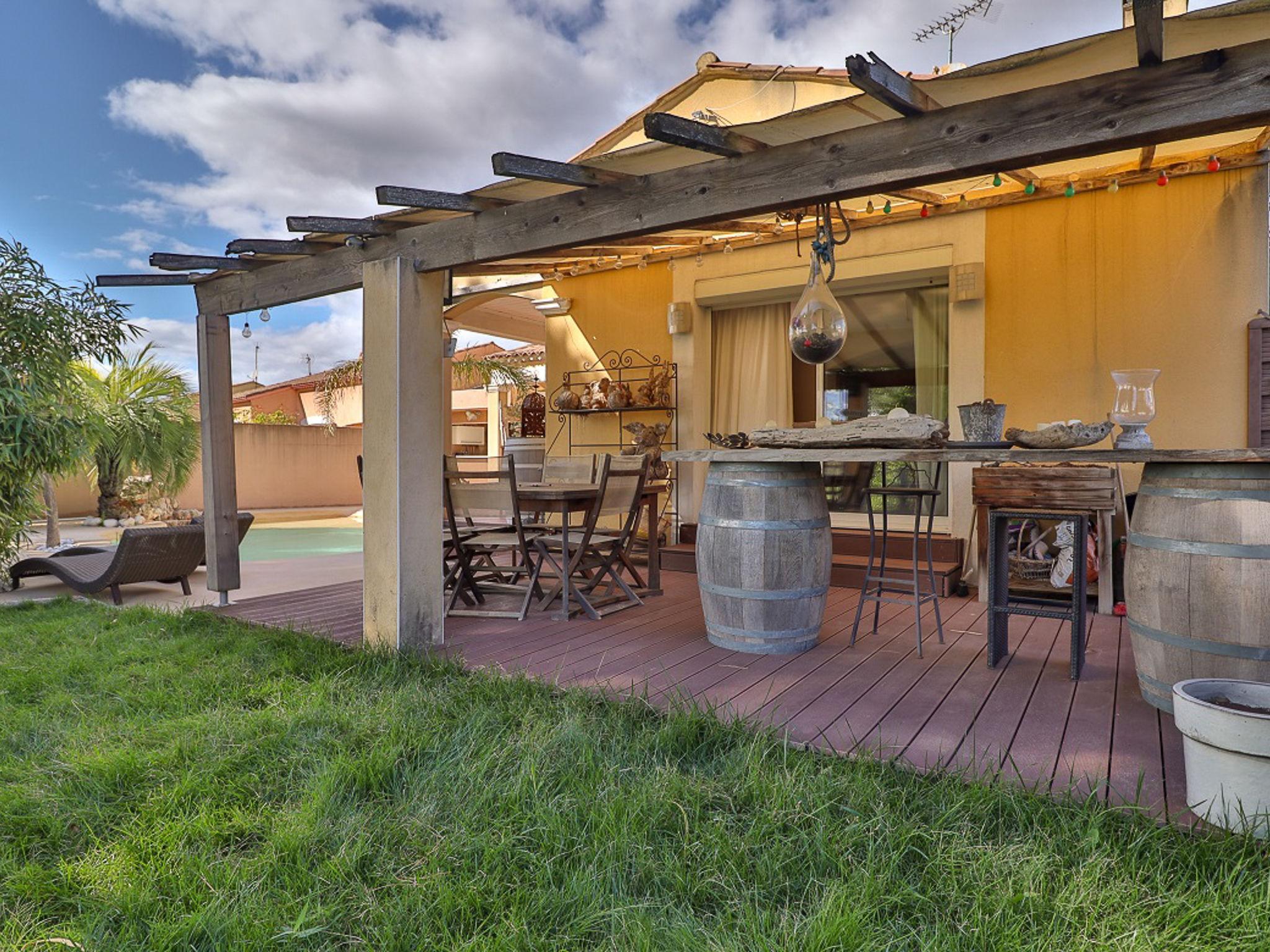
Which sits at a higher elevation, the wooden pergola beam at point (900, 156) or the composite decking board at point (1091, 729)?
the wooden pergola beam at point (900, 156)

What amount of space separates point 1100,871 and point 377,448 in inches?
115

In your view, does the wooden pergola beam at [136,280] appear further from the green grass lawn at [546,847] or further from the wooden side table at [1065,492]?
the wooden side table at [1065,492]

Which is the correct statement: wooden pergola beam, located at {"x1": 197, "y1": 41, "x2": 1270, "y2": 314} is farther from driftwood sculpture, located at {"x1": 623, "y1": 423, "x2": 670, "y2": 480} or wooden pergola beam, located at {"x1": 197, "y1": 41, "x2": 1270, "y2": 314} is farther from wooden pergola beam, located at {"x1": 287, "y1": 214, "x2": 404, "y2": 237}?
driftwood sculpture, located at {"x1": 623, "y1": 423, "x2": 670, "y2": 480}

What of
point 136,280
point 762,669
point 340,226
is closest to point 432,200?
point 340,226

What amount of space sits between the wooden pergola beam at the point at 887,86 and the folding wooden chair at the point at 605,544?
2200mm

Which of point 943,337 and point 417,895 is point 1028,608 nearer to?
point 417,895

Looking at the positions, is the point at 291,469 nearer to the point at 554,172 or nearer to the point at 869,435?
the point at 554,172

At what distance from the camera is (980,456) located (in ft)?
8.36

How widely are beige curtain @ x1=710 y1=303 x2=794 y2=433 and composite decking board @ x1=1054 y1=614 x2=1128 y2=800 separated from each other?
3.16 m

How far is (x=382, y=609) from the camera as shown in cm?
326

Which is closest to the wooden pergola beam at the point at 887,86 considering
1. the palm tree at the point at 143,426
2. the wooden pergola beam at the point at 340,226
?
the wooden pergola beam at the point at 340,226

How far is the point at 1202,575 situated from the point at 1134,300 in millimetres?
2895

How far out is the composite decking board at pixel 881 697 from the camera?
7.07ft

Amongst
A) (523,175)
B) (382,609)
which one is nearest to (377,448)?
(382,609)
